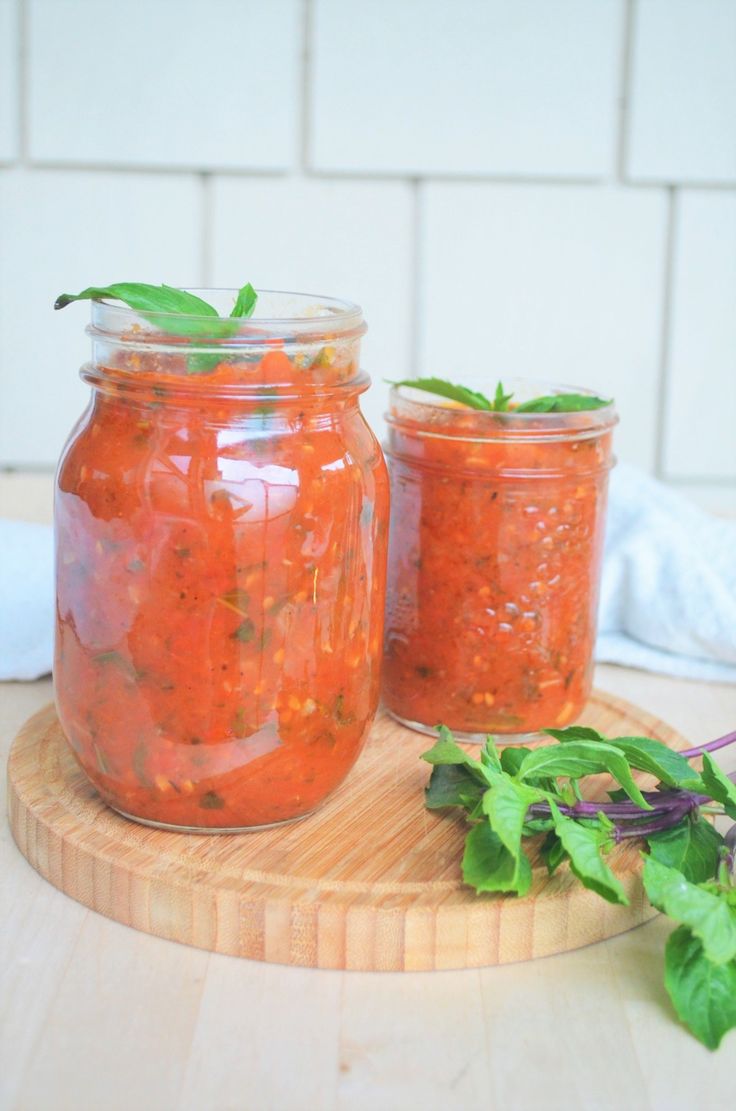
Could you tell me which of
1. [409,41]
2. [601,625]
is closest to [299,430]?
[601,625]

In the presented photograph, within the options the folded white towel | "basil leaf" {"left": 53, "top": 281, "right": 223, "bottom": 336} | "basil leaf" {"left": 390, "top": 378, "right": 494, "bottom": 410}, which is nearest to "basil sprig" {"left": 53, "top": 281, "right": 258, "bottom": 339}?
"basil leaf" {"left": 53, "top": 281, "right": 223, "bottom": 336}

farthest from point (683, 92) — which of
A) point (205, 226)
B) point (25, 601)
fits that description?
point (25, 601)

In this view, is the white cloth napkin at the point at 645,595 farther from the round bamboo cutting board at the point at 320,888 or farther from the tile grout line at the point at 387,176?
the tile grout line at the point at 387,176

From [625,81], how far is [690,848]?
168cm

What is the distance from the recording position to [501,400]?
1.03 meters

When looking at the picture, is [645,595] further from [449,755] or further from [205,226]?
[205,226]

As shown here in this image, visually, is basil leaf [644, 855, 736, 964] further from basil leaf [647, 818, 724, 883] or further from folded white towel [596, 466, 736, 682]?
folded white towel [596, 466, 736, 682]

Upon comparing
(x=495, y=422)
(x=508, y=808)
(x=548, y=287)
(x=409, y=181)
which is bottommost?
(x=508, y=808)

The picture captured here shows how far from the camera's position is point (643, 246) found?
2.26 m

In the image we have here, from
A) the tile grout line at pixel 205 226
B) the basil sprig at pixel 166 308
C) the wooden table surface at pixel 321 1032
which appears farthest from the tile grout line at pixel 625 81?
the wooden table surface at pixel 321 1032

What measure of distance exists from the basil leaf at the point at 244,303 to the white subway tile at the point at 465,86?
141 centimetres

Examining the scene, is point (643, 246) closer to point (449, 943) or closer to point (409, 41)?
point (409, 41)

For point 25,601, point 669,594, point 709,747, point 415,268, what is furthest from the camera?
point 415,268

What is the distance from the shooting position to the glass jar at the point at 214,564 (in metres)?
0.80
